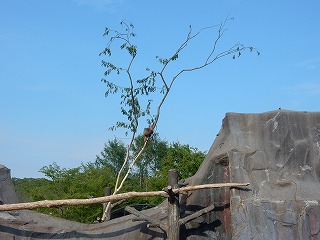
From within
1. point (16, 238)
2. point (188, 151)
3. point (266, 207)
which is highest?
point (188, 151)

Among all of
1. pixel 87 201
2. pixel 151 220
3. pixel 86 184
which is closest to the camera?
pixel 87 201

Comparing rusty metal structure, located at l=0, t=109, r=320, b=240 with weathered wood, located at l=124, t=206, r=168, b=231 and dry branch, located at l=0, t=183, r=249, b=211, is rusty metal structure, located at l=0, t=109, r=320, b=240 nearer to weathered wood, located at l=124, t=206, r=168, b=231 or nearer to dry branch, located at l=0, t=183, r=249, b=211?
weathered wood, located at l=124, t=206, r=168, b=231

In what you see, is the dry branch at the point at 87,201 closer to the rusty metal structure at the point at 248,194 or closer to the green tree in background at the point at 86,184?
the rusty metal structure at the point at 248,194

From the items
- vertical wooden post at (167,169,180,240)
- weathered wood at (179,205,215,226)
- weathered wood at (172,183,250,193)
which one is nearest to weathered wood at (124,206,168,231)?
vertical wooden post at (167,169,180,240)

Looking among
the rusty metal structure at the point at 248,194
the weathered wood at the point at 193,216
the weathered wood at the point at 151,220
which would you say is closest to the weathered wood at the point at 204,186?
the rusty metal structure at the point at 248,194

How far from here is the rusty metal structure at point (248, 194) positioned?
7023mm

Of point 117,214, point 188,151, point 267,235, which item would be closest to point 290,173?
point 267,235

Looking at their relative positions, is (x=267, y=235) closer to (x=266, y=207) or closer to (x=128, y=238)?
(x=266, y=207)

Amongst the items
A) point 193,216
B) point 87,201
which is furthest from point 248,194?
point 87,201

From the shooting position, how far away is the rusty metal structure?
277 inches

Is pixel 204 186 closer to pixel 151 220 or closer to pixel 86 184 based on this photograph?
pixel 151 220

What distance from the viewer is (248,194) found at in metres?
7.16

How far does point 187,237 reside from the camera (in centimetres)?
721

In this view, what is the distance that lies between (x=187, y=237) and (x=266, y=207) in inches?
40.8
